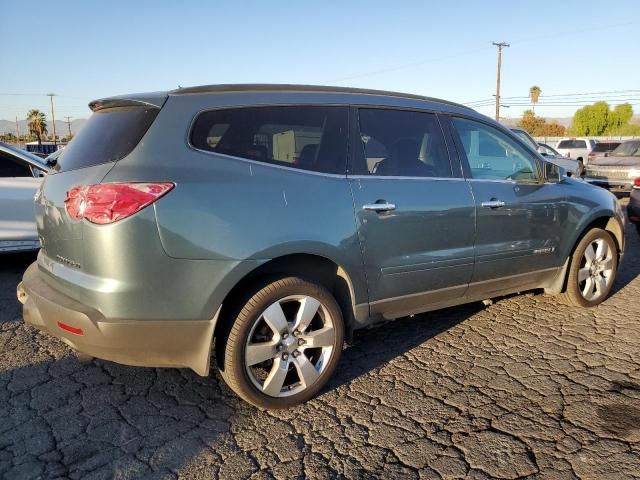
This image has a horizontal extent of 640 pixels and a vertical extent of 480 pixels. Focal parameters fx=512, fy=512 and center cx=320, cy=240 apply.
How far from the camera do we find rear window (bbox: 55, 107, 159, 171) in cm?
272

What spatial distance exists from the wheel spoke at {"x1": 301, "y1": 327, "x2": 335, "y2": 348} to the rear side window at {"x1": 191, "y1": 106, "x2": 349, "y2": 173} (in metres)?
0.96

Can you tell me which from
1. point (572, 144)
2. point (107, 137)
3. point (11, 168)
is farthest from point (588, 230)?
point (572, 144)

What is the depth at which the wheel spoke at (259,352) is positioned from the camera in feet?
9.24

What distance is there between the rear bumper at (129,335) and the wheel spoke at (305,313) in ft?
1.64

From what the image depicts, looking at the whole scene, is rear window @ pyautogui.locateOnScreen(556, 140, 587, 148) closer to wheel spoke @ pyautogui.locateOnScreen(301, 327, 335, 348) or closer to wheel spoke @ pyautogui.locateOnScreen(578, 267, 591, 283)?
wheel spoke @ pyautogui.locateOnScreen(578, 267, 591, 283)

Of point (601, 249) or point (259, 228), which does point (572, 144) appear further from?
point (259, 228)

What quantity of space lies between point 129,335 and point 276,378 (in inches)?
33.0

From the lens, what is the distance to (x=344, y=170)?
125 inches

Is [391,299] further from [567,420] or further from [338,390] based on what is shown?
[567,420]

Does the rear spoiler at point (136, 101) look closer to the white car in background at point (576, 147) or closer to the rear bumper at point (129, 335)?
the rear bumper at point (129, 335)

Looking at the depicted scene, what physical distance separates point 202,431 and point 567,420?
2002 mm

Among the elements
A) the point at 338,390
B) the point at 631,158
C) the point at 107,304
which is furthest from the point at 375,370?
the point at 631,158

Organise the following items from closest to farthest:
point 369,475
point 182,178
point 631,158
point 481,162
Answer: point 369,475
point 182,178
point 481,162
point 631,158

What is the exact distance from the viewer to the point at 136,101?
2.87 metres
